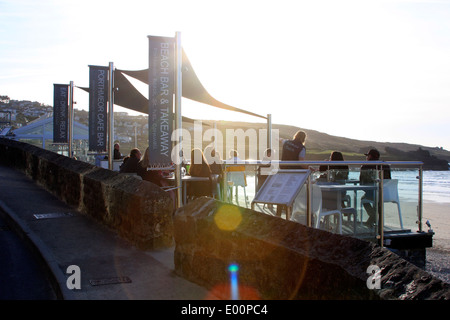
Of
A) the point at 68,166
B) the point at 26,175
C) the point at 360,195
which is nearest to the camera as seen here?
the point at 360,195

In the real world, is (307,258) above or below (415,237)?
above

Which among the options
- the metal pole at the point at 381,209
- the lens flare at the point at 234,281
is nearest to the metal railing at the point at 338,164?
the metal pole at the point at 381,209

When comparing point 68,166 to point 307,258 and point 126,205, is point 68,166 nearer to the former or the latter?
point 126,205

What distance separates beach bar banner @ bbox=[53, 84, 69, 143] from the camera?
16250 millimetres

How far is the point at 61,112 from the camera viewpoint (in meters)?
16.5

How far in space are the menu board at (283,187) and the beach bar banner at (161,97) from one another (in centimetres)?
245

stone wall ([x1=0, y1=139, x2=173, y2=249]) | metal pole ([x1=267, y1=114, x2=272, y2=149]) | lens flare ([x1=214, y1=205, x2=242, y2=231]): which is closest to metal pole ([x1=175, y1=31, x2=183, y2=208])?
stone wall ([x1=0, y1=139, x2=173, y2=249])

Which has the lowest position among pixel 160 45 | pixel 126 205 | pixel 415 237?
pixel 415 237

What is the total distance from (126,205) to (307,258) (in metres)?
3.68

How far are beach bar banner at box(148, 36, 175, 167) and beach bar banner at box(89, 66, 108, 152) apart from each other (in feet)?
18.2

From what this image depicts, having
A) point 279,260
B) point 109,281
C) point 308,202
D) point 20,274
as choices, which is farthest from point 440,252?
point 20,274

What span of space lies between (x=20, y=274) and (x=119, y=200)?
164 centimetres

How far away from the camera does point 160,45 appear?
24.4 ft
